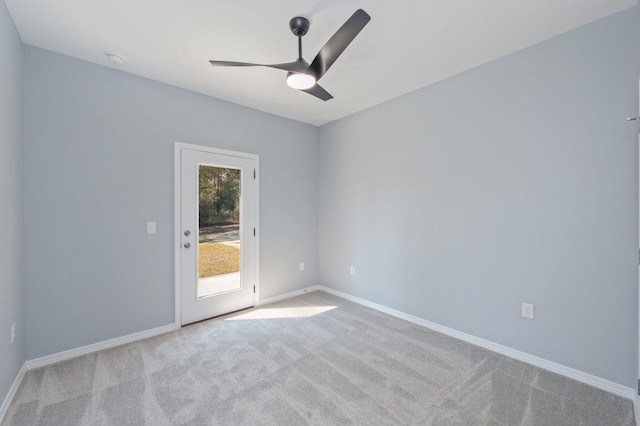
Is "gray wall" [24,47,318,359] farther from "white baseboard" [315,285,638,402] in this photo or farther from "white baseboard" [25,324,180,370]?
"white baseboard" [315,285,638,402]

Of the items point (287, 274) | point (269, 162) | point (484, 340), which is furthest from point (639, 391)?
point (269, 162)

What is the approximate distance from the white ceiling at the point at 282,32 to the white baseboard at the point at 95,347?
8.50 feet

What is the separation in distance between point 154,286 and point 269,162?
2.03 m

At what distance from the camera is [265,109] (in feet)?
12.0

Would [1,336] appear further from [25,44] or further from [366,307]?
[366,307]

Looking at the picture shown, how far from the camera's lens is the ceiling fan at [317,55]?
5.13 feet

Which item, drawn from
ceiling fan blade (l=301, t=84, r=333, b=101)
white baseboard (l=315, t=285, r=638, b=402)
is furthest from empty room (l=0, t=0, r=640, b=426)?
ceiling fan blade (l=301, t=84, r=333, b=101)

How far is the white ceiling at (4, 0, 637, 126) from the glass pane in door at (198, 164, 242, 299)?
1098 mm

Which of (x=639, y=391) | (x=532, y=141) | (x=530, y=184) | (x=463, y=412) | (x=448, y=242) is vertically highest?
(x=532, y=141)

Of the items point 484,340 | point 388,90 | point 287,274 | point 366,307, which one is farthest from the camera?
point 287,274

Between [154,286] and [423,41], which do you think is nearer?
[423,41]

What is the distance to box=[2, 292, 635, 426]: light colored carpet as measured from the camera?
5.69 feet

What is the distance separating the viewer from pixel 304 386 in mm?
2031

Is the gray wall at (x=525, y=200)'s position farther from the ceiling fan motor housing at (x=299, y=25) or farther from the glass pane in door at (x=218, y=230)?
the glass pane in door at (x=218, y=230)
